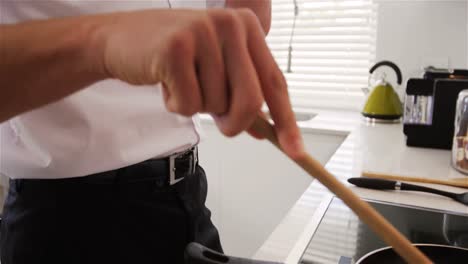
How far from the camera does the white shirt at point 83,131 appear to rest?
593 millimetres

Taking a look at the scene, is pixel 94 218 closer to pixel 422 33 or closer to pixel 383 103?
pixel 383 103

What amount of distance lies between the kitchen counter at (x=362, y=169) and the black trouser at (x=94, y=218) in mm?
163

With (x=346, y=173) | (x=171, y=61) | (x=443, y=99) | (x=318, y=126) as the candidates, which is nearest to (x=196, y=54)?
(x=171, y=61)

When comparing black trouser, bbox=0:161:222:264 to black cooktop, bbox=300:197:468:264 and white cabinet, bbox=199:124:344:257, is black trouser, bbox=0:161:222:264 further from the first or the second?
white cabinet, bbox=199:124:344:257

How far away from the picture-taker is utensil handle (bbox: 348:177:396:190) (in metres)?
0.88

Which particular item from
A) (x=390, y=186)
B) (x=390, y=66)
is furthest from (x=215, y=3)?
(x=390, y=66)

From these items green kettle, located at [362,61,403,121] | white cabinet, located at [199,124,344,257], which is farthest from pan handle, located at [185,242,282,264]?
green kettle, located at [362,61,403,121]

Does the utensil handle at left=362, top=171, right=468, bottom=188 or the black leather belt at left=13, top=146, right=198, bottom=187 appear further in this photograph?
the utensil handle at left=362, top=171, right=468, bottom=188

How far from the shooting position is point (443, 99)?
1202 mm

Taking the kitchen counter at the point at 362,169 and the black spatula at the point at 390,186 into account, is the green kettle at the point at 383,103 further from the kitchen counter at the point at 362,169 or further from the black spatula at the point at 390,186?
the black spatula at the point at 390,186

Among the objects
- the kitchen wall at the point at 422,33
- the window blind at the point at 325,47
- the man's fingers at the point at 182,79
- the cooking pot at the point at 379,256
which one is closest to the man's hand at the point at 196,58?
the man's fingers at the point at 182,79

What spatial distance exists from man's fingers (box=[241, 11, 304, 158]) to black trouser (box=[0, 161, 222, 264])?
371 millimetres

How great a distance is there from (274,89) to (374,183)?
0.63 metres

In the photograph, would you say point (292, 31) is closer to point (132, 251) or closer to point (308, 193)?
point (308, 193)
